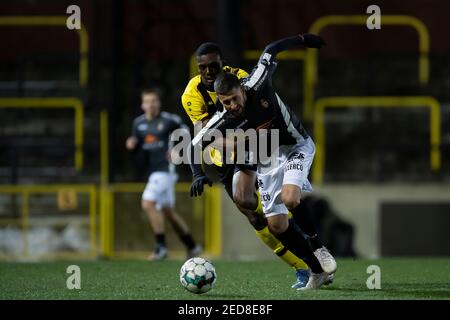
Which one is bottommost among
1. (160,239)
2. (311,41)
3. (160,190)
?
(160,239)

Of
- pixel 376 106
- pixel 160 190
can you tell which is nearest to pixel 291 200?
pixel 160 190

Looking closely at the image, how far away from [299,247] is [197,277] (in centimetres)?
74

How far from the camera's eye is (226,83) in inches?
290

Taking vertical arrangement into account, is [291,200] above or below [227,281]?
above

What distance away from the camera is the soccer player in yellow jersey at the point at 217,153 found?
790cm

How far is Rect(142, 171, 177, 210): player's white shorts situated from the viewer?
11.9m

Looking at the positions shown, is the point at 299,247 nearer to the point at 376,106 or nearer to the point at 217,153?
the point at 217,153

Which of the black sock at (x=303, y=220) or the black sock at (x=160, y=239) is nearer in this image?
the black sock at (x=303, y=220)

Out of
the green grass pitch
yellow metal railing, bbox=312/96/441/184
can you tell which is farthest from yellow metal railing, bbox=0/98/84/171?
the green grass pitch

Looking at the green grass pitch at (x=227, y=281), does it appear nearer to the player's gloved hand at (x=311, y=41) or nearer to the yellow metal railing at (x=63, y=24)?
the player's gloved hand at (x=311, y=41)

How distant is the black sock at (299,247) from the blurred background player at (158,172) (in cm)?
412

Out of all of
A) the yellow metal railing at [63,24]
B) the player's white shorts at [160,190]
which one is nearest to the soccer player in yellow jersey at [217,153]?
the player's white shorts at [160,190]

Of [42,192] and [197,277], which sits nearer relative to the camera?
[197,277]

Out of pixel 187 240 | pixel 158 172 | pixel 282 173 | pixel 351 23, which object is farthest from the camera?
pixel 351 23
